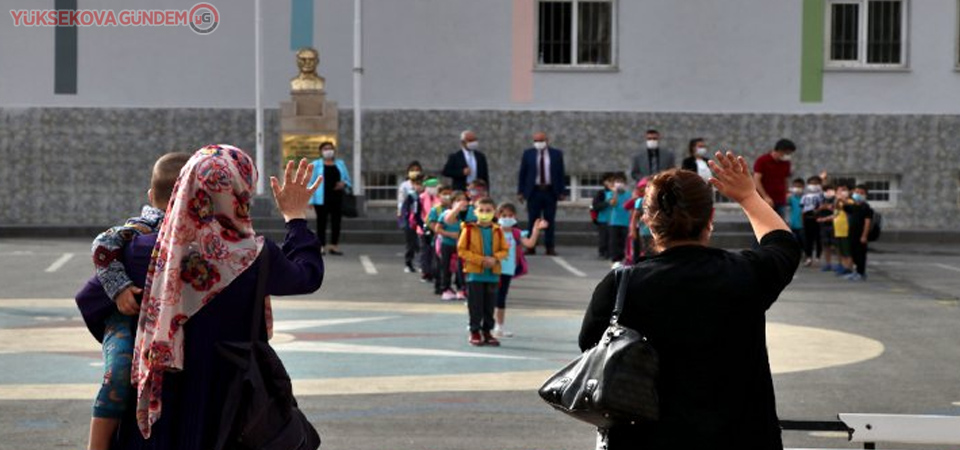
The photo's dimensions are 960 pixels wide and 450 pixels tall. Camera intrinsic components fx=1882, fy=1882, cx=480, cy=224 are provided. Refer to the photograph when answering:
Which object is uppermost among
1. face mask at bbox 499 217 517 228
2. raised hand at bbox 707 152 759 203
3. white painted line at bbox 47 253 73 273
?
raised hand at bbox 707 152 759 203

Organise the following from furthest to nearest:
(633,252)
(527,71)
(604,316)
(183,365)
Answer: (527,71) < (633,252) < (183,365) < (604,316)

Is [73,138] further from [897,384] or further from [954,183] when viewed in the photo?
[897,384]

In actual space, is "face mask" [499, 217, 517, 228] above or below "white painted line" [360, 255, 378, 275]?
above

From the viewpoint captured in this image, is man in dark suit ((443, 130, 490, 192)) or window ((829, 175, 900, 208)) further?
window ((829, 175, 900, 208))

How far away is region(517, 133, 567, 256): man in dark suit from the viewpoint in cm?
2847

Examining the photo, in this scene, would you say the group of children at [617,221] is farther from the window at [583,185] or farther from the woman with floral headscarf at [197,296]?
the woman with floral headscarf at [197,296]

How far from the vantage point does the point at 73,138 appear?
3306cm

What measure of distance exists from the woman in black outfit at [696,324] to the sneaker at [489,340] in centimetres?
1025

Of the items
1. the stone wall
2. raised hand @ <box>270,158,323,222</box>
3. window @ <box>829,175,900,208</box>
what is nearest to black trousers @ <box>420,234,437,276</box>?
the stone wall

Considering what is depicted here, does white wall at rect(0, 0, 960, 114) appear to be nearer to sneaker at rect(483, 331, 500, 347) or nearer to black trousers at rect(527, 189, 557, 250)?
black trousers at rect(527, 189, 557, 250)

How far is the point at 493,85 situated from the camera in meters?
32.9

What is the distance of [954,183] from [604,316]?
29373 millimetres

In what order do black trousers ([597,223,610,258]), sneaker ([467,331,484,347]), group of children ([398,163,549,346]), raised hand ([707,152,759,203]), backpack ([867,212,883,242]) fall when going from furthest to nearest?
black trousers ([597,223,610,258]) → backpack ([867,212,883,242]) → group of children ([398,163,549,346]) → sneaker ([467,331,484,347]) → raised hand ([707,152,759,203])

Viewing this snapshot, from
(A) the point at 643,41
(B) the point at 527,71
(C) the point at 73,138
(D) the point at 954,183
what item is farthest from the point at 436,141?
(D) the point at 954,183
